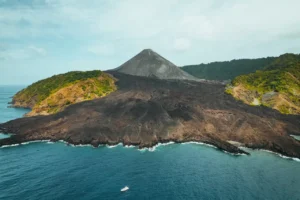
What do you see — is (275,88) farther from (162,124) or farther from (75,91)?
(75,91)

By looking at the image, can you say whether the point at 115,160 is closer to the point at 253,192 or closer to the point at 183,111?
the point at 253,192

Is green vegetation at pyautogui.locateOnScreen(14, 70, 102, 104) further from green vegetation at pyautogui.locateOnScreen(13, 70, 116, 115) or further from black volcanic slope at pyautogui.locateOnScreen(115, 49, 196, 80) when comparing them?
black volcanic slope at pyautogui.locateOnScreen(115, 49, 196, 80)

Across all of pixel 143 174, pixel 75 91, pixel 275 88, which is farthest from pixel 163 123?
pixel 275 88

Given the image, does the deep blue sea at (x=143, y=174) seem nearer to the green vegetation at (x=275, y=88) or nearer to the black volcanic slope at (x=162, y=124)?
the black volcanic slope at (x=162, y=124)

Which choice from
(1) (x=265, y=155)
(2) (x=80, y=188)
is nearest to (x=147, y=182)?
(2) (x=80, y=188)

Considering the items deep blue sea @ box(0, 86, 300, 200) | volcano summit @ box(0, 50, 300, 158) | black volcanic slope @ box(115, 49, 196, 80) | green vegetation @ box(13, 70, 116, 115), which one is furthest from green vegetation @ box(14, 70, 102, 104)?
deep blue sea @ box(0, 86, 300, 200)

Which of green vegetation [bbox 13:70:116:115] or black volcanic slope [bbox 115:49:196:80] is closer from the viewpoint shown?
green vegetation [bbox 13:70:116:115]
